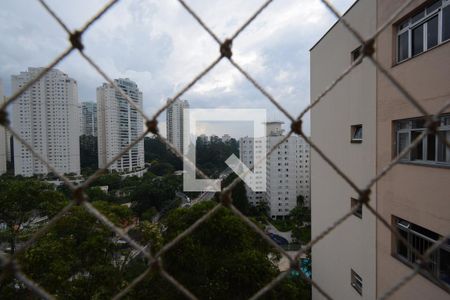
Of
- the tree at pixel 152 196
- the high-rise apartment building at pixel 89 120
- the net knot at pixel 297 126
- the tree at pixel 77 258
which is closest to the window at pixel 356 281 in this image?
the tree at pixel 77 258

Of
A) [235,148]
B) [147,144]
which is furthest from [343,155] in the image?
[147,144]

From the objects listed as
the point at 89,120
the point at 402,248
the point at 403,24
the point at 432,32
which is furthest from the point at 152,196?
the point at 432,32

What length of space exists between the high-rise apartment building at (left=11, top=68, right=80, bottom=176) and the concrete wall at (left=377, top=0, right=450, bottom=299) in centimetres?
1789

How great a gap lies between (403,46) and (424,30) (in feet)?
0.92

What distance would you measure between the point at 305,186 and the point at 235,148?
672cm

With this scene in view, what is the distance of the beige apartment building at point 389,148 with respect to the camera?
83.3 inches

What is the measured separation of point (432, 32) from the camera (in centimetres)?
219

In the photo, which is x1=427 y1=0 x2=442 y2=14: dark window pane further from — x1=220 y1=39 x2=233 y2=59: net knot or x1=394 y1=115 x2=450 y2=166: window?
x1=220 y1=39 x2=233 y2=59: net knot

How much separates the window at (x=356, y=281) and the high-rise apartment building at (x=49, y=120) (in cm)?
1755

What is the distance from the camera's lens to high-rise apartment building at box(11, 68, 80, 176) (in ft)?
52.1

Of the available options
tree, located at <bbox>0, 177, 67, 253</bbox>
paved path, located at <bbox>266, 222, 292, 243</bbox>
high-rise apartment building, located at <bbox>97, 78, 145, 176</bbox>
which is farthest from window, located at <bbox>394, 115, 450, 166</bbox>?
high-rise apartment building, located at <bbox>97, 78, 145, 176</bbox>

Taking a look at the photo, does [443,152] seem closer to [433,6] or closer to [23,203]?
[433,6]

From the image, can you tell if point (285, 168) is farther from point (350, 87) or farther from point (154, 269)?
point (154, 269)

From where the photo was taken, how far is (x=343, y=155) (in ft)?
12.5
